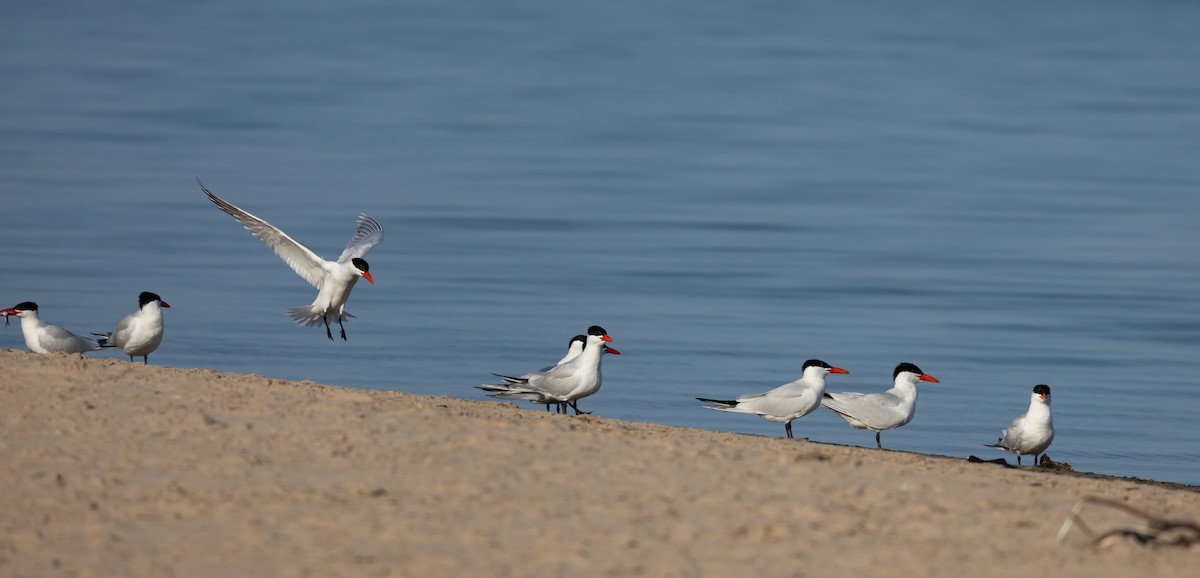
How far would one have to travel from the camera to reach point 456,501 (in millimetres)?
5859

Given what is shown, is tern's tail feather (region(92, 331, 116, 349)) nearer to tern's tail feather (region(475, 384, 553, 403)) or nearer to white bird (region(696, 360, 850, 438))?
tern's tail feather (region(475, 384, 553, 403))

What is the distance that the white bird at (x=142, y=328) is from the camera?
10578 mm

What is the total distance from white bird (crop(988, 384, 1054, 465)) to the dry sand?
238cm

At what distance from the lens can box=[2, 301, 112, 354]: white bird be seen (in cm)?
1062

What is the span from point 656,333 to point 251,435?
326 inches

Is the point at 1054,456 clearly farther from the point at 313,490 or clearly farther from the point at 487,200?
the point at 487,200

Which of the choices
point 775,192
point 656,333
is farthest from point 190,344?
point 775,192

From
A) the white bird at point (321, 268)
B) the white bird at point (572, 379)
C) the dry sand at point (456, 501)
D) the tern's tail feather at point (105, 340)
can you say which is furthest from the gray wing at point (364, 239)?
the dry sand at point (456, 501)

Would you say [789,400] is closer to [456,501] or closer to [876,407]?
[876,407]

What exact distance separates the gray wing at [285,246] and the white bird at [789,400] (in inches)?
138

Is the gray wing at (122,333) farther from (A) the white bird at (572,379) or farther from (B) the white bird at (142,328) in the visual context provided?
(A) the white bird at (572,379)

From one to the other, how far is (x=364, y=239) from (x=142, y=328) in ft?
8.43

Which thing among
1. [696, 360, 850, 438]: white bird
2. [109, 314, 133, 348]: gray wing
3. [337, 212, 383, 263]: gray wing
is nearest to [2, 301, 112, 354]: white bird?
[109, 314, 133, 348]: gray wing

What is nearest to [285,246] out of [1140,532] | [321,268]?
[321,268]
